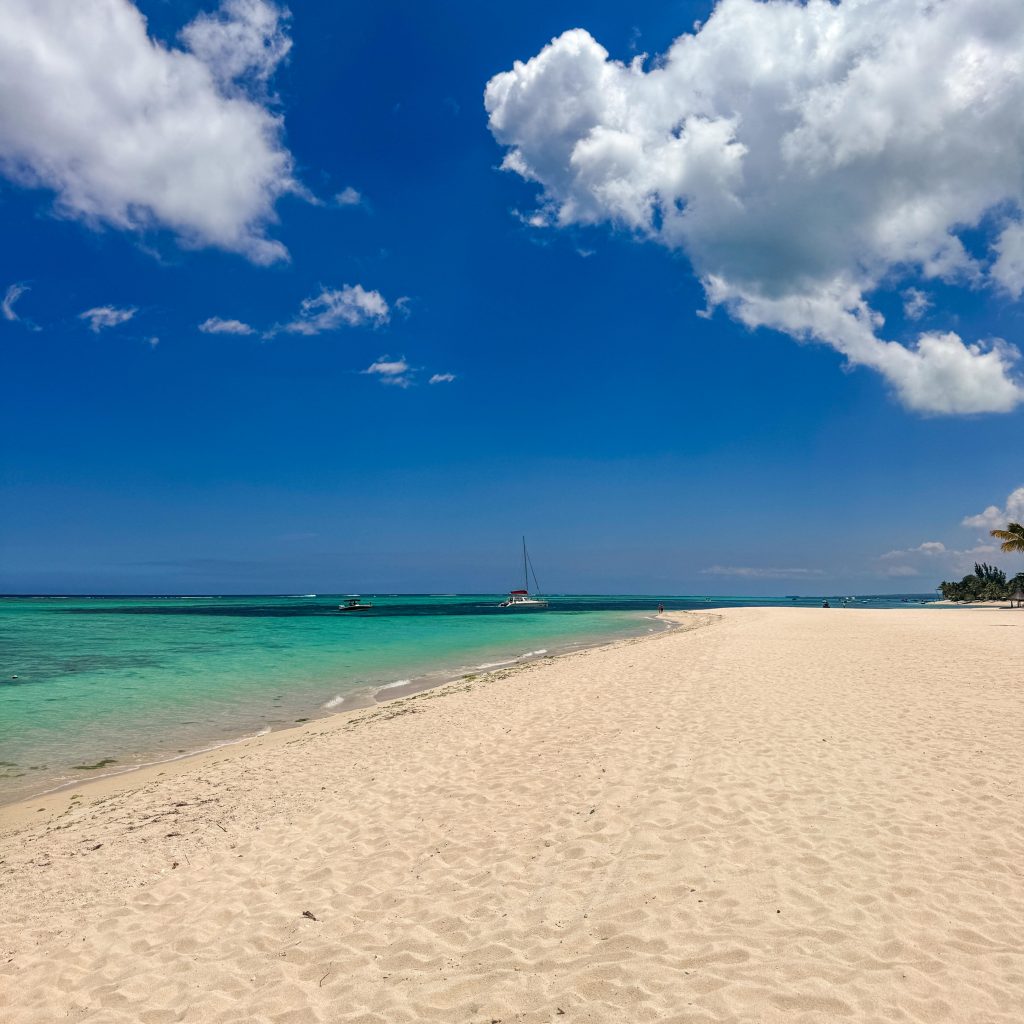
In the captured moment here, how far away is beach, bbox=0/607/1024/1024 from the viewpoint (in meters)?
4.85

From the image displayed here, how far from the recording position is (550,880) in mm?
6570

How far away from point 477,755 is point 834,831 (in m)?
6.45

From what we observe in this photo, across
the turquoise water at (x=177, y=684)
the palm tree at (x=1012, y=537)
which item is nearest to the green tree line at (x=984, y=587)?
the palm tree at (x=1012, y=537)

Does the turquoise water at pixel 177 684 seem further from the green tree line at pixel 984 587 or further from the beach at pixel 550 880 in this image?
the green tree line at pixel 984 587

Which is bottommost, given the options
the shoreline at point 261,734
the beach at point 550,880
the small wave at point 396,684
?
the small wave at point 396,684

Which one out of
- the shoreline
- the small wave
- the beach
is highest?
the beach

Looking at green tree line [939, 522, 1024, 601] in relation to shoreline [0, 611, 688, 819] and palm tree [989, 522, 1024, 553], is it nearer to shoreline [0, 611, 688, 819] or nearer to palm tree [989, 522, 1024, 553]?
palm tree [989, 522, 1024, 553]

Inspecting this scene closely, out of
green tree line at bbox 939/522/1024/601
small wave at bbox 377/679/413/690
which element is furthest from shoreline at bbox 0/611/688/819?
green tree line at bbox 939/522/1024/601

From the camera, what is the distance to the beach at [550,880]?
191 inches

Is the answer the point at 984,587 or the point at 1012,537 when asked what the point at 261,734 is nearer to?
the point at 1012,537

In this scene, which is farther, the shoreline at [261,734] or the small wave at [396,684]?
the small wave at [396,684]

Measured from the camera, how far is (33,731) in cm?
1706

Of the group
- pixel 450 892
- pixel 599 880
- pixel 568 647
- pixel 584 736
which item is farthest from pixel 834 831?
pixel 568 647

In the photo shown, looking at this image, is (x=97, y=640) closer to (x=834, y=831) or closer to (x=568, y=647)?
(x=568, y=647)
